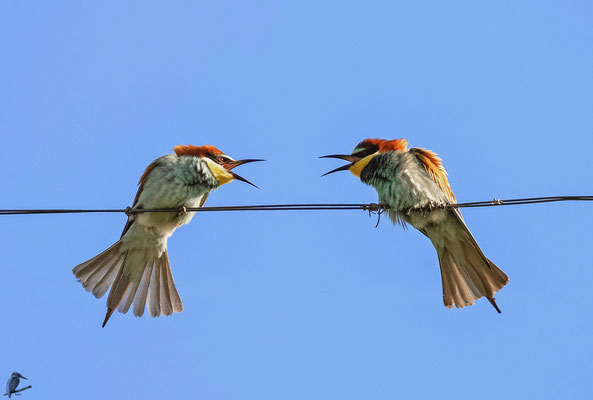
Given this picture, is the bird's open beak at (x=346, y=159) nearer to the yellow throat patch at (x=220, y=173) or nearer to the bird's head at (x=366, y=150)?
the bird's head at (x=366, y=150)

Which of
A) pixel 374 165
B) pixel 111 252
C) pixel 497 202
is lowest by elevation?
pixel 497 202

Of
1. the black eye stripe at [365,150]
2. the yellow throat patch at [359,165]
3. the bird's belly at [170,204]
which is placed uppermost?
the black eye stripe at [365,150]

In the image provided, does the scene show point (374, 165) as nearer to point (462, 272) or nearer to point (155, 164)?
point (462, 272)

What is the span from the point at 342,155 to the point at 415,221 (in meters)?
0.85

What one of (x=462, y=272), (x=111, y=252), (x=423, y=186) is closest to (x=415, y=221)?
(x=423, y=186)

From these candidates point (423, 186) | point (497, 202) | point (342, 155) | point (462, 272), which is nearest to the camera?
point (497, 202)

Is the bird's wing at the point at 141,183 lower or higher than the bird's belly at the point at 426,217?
higher

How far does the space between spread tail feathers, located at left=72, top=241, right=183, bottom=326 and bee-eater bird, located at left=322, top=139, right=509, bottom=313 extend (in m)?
1.45

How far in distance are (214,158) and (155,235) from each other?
2.02 feet

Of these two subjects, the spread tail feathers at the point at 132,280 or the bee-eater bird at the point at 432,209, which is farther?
the spread tail feathers at the point at 132,280

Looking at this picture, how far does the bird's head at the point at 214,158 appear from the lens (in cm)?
476

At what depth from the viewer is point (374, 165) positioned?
4.70 metres

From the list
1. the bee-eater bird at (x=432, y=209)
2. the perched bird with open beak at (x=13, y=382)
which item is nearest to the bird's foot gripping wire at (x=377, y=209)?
the bee-eater bird at (x=432, y=209)

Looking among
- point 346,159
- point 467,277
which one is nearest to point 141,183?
point 346,159
